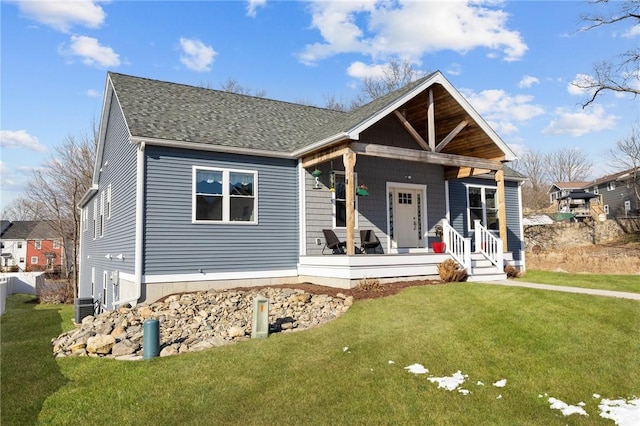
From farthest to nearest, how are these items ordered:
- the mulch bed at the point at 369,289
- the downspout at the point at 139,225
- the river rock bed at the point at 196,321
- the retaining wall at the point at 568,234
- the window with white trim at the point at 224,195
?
the retaining wall at the point at 568,234 < the window with white trim at the point at 224,195 < the downspout at the point at 139,225 < the mulch bed at the point at 369,289 < the river rock bed at the point at 196,321

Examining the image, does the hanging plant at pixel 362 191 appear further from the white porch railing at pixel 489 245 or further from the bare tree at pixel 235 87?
the bare tree at pixel 235 87

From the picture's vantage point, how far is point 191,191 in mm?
10734

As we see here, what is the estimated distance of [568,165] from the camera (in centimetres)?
5306

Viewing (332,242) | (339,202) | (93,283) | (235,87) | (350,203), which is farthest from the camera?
(235,87)

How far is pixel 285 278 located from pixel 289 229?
1355 mm

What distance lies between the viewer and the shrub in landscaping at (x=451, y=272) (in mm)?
10922

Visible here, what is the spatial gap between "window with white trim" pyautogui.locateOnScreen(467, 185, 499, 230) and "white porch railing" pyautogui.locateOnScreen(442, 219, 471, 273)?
12.0ft

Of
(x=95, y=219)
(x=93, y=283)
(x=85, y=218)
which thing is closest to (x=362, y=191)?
(x=95, y=219)

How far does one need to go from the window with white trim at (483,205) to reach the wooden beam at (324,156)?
274 inches

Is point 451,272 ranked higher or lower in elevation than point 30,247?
lower

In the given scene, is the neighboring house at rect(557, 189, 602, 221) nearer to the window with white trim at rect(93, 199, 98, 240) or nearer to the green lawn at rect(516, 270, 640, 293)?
the green lawn at rect(516, 270, 640, 293)

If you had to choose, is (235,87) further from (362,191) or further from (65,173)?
(362,191)

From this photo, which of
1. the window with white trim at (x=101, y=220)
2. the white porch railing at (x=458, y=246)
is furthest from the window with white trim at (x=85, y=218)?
the white porch railing at (x=458, y=246)

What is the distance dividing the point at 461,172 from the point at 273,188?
660cm
